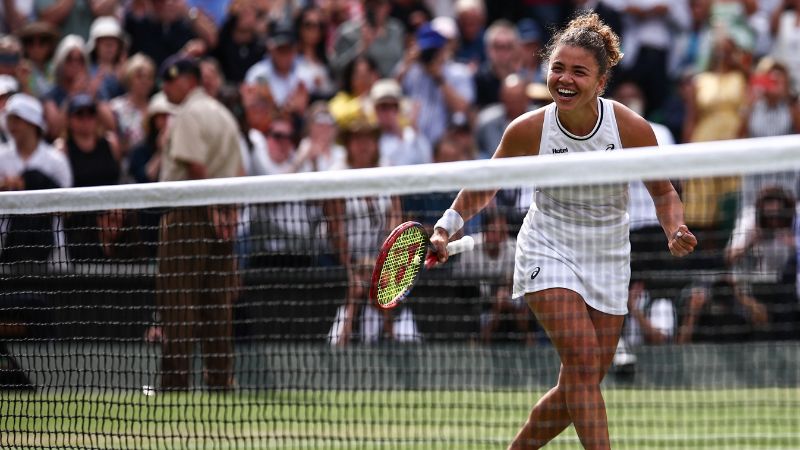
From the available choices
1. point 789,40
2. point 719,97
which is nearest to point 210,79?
point 719,97

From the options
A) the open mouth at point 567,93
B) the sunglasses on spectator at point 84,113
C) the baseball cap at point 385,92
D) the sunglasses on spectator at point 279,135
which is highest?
the baseball cap at point 385,92

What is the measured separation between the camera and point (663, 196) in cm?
569

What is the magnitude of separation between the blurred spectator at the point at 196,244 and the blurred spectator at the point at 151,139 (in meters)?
0.87

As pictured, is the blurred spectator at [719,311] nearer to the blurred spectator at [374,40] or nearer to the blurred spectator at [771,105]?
the blurred spectator at [771,105]

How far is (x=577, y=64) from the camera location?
220 inches

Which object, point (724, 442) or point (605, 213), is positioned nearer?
point (605, 213)

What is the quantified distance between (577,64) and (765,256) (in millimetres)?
4657

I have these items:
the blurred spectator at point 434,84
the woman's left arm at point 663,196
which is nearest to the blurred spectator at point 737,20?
the blurred spectator at point 434,84

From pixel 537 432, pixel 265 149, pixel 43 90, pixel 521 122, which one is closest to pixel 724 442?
pixel 537 432

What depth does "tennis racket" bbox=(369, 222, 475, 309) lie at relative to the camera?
573 cm

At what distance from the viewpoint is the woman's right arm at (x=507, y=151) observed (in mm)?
5852

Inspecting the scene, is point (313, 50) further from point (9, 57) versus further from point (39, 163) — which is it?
point (39, 163)

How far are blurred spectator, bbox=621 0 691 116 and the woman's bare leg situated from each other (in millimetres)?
7799

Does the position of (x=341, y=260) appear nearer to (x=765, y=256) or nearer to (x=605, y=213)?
(x=765, y=256)
